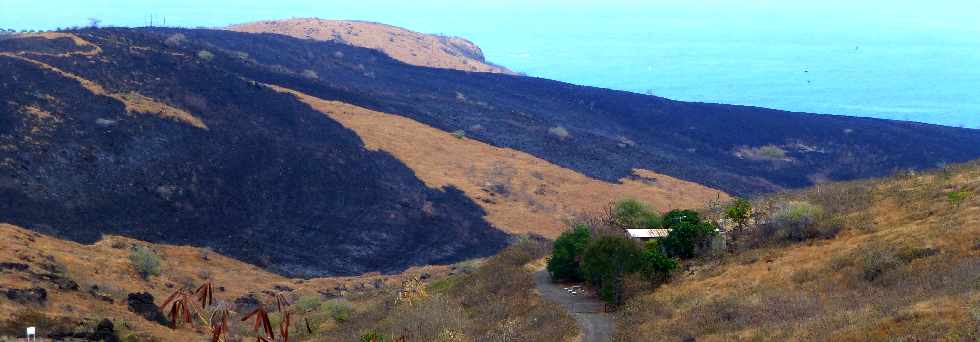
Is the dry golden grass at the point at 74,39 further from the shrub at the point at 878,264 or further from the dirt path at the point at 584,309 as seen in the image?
the shrub at the point at 878,264

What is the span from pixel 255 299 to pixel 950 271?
2036 centimetres

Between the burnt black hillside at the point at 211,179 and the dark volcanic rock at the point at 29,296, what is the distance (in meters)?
9.78

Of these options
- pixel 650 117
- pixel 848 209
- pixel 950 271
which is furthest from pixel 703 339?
pixel 650 117

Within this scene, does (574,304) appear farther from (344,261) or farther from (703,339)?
(344,261)

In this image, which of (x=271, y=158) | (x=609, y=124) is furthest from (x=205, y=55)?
(x=609, y=124)

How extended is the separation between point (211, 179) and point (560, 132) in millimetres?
29549

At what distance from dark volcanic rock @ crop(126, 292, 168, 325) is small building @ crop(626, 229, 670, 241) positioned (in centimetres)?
1292

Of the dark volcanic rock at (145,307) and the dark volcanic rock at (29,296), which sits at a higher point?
the dark volcanic rock at (29,296)

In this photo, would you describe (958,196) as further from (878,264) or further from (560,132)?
(560,132)

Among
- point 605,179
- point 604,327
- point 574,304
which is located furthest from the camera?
point 605,179

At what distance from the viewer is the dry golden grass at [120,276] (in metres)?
21.1

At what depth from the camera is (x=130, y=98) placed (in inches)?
1662

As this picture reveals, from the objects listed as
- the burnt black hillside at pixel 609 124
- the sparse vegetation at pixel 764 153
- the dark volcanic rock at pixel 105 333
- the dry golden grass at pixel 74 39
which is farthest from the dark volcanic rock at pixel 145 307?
the sparse vegetation at pixel 764 153

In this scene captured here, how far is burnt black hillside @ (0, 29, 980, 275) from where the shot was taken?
113 feet
